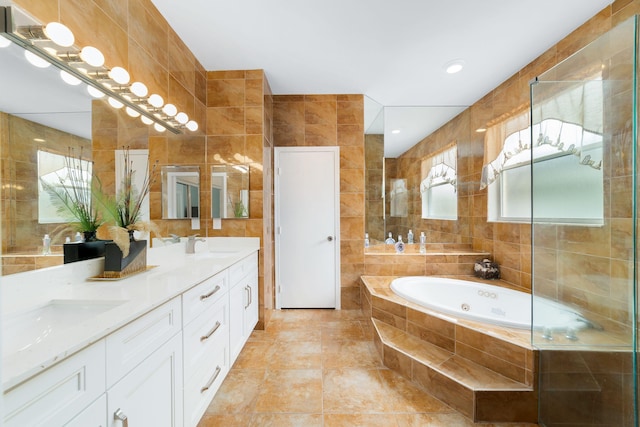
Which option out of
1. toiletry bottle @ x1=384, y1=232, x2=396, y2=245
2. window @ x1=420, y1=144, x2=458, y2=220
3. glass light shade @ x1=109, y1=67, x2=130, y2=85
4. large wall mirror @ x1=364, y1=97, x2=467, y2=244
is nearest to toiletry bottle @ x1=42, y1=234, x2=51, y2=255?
glass light shade @ x1=109, y1=67, x2=130, y2=85

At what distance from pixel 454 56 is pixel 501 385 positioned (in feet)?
7.79

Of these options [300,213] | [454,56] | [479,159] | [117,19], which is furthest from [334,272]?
[117,19]

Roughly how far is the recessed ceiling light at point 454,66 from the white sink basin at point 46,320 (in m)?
2.79

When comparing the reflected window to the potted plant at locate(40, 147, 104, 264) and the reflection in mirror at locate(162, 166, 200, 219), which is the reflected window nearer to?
the potted plant at locate(40, 147, 104, 264)

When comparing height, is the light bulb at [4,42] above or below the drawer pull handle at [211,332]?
above

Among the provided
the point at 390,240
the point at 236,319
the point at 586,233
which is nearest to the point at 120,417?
the point at 236,319

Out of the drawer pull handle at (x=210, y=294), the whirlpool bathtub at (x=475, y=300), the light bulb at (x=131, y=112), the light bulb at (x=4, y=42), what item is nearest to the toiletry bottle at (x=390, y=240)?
the whirlpool bathtub at (x=475, y=300)

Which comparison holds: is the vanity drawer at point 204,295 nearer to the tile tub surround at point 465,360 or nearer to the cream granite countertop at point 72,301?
the cream granite countertop at point 72,301

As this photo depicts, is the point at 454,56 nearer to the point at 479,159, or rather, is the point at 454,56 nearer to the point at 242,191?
the point at 479,159

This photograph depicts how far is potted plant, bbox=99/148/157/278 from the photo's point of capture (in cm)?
133

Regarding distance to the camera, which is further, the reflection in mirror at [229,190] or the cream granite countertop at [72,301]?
the reflection in mirror at [229,190]

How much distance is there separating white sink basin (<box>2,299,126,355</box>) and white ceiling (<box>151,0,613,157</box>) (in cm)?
181

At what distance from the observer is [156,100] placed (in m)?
1.78

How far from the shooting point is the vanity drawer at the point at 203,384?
1.29 meters
